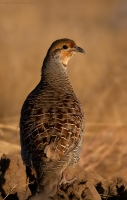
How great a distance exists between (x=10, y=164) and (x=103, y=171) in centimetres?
290

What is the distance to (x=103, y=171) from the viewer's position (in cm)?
1158

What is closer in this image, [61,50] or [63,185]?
[63,185]

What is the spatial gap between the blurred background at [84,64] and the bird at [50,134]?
8.67 feet

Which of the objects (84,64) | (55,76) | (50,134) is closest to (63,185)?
(50,134)

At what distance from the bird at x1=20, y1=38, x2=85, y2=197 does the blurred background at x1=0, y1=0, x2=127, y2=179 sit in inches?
104

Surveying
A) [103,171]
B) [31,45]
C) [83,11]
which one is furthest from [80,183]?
[83,11]

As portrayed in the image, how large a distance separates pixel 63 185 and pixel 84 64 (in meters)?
9.55

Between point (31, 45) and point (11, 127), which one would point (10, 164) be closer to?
point (11, 127)

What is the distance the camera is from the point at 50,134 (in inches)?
329

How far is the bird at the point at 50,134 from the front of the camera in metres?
8.20

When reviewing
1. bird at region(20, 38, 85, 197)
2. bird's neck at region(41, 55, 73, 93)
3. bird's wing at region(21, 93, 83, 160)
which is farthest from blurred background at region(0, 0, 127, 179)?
bird's wing at region(21, 93, 83, 160)

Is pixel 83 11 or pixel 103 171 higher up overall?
pixel 83 11

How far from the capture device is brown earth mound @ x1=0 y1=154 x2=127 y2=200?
330 inches

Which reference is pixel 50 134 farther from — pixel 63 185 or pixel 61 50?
pixel 61 50
